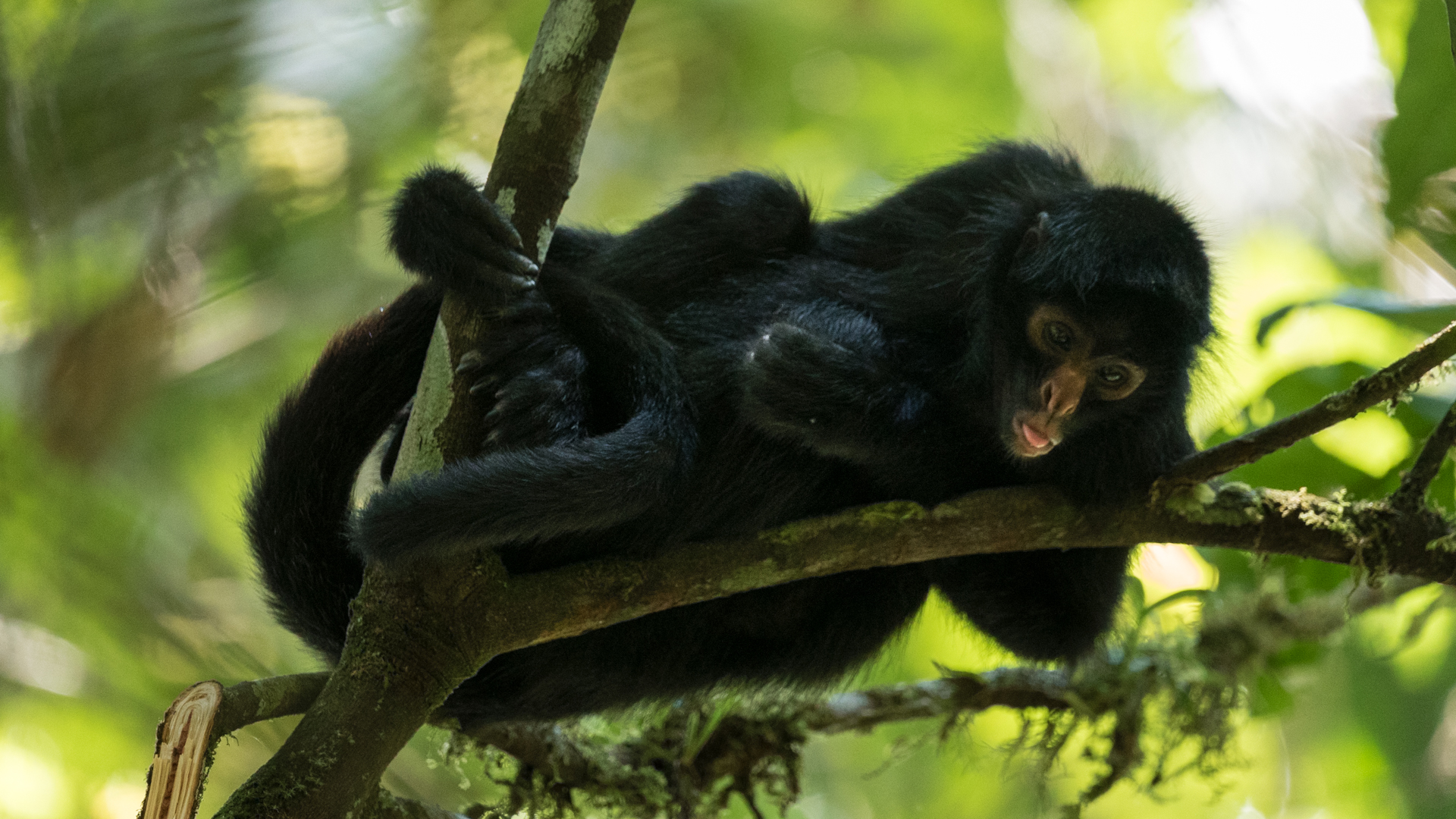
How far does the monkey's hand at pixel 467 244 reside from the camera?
8.10 ft

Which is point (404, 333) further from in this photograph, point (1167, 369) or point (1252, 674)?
point (1252, 674)

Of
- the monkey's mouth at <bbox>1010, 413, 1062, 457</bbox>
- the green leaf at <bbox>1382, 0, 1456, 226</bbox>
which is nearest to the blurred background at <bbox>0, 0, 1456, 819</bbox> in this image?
the green leaf at <bbox>1382, 0, 1456, 226</bbox>

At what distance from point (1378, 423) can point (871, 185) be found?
3.36 metres

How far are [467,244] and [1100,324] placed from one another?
164 cm

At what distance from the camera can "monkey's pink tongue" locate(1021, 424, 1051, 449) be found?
9.02 ft

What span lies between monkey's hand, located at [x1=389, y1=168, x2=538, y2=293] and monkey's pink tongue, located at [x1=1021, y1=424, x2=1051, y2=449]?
4.26ft

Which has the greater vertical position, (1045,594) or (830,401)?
(830,401)

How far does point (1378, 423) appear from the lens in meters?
4.79

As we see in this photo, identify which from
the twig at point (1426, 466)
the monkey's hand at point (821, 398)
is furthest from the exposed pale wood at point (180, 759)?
the twig at point (1426, 466)

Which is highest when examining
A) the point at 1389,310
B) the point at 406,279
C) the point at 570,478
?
the point at 406,279

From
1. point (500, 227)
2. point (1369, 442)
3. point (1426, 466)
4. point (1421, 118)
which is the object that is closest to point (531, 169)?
point (500, 227)

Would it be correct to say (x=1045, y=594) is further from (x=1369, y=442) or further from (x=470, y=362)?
(x=1369, y=442)

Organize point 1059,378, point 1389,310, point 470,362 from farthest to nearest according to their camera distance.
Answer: point 1389,310
point 1059,378
point 470,362

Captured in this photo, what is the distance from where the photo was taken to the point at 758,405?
9.15 feet
